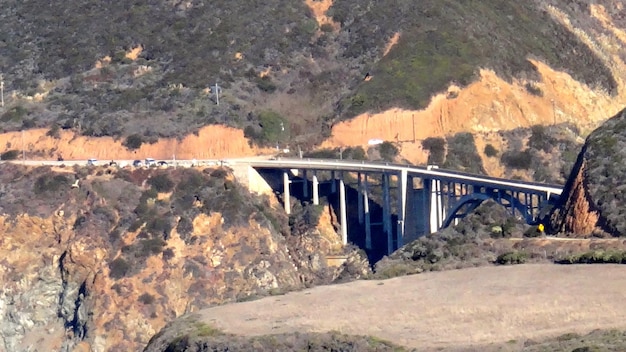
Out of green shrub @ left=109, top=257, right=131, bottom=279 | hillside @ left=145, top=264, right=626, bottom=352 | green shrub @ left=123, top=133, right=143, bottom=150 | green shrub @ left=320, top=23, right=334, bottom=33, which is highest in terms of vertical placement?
green shrub @ left=320, top=23, right=334, bottom=33

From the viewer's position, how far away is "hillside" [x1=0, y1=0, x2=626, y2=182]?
13562 centimetres

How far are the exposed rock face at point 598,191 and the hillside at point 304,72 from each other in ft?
108

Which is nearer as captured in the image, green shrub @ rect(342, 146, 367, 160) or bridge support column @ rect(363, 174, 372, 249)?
bridge support column @ rect(363, 174, 372, 249)

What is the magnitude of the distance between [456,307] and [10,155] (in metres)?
65.9

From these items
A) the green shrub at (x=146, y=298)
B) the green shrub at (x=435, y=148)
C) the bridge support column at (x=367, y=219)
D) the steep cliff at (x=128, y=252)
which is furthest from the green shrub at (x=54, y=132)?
the green shrub at (x=435, y=148)

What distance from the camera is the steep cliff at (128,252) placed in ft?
379

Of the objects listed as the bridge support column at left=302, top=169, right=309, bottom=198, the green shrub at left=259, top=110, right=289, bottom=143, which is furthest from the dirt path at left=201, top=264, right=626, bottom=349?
the green shrub at left=259, top=110, right=289, bottom=143

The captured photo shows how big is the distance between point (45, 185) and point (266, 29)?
105ft

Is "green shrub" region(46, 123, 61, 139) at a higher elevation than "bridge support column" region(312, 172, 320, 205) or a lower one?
higher

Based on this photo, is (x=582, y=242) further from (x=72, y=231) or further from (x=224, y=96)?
(x=224, y=96)

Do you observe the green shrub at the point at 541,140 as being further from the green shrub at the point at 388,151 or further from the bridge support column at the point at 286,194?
the bridge support column at the point at 286,194

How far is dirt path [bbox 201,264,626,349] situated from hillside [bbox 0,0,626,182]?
158 ft

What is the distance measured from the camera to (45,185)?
125 m

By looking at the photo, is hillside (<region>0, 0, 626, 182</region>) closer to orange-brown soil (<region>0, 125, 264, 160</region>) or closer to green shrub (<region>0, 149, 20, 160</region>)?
orange-brown soil (<region>0, 125, 264, 160</region>)
